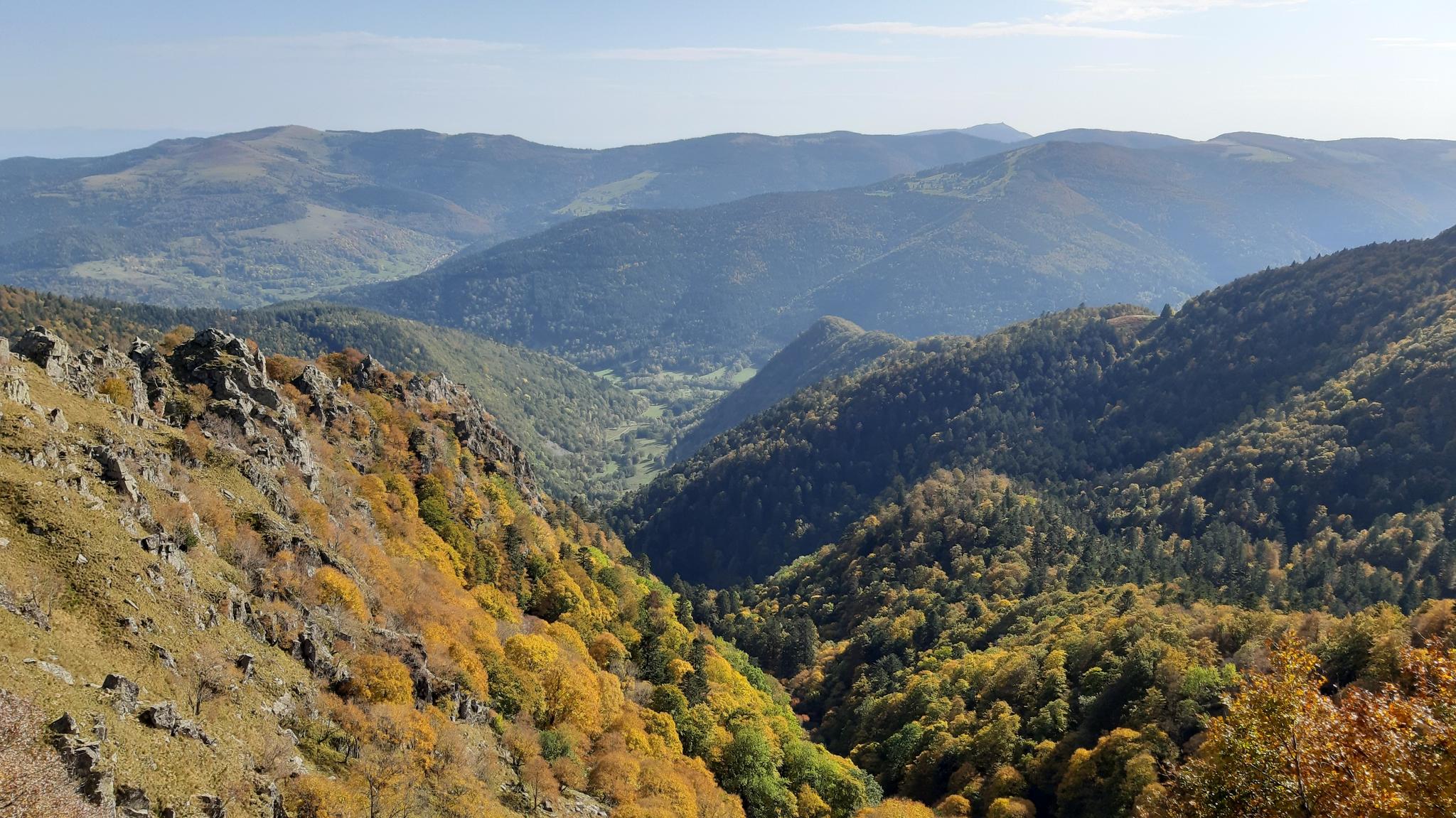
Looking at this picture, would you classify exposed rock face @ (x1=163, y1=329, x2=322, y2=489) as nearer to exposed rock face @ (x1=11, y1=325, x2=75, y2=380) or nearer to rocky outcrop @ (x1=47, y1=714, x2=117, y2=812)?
exposed rock face @ (x1=11, y1=325, x2=75, y2=380)

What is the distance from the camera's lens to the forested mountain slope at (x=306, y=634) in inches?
1574

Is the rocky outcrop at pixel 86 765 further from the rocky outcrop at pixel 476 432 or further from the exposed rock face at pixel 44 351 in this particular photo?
the rocky outcrop at pixel 476 432

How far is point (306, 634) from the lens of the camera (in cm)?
5591

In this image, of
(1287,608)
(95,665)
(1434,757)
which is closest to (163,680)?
(95,665)

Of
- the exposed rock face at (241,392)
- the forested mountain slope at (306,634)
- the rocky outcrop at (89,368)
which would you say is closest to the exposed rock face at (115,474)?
the forested mountain slope at (306,634)

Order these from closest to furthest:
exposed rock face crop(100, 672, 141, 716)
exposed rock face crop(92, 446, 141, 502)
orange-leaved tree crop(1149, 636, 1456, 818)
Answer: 1. orange-leaved tree crop(1149, 636, 1456, 818)
2. exposed rock face crop(100, 672, 141, 716)
3. exposed rock face crop(92, 446, 141, 502)

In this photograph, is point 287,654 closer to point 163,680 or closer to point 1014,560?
point 163,680

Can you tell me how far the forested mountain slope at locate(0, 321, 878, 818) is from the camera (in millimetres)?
39969

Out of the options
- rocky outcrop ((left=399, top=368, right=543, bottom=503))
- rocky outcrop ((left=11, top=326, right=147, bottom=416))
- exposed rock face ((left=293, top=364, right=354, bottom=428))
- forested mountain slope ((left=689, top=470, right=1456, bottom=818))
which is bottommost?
forested mountain slope ((left=689, top=470, right=1456, bottom=818))

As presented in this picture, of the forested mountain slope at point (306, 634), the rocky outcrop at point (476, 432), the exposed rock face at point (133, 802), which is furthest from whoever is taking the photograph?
the rocky outcrop at point (476, 432)

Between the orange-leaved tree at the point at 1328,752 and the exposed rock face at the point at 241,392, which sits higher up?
the exposed rock face at the point at 241,392

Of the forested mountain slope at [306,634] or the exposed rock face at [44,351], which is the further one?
the exposed rock face at [44,351]

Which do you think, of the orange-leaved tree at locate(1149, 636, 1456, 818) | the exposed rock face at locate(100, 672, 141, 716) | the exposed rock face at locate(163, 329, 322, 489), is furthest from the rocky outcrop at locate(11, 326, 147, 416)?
the orange-leaved tree at locate(1149, 636, 1456, 818)

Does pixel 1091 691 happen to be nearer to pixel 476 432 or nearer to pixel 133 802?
pixel 133 802
